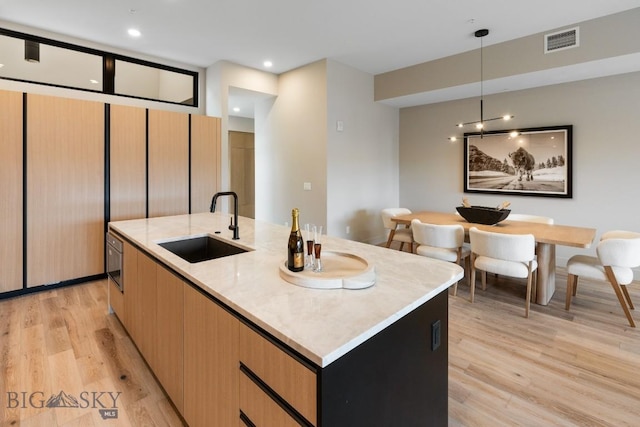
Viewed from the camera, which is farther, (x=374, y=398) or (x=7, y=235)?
(x=7, y=235)

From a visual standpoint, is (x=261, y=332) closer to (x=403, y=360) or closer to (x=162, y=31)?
(x=403, y=360)

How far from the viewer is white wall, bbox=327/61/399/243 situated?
5070 mm

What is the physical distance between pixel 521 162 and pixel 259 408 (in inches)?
208

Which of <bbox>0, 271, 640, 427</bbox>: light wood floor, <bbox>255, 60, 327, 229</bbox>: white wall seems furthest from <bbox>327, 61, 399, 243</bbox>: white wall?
<bbox>0, 271, 640, 427</bbox>: light wood floor

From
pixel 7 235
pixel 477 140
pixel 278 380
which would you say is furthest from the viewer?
pixel 477 140

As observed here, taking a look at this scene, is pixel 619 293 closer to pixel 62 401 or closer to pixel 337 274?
pixel 337 274

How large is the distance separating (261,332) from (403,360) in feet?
1.79

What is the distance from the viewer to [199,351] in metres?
1.44

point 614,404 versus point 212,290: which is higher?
point 212,290

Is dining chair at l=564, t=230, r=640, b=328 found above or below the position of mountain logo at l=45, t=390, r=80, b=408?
above

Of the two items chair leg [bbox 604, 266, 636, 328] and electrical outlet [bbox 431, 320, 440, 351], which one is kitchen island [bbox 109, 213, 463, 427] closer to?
electrical outlet [bbox 431, 320, 440, 351]

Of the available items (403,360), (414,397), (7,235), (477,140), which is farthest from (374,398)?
(477,140)

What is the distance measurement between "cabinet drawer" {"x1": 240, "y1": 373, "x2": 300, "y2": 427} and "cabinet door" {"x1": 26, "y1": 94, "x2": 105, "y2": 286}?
148 inches

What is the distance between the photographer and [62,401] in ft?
6.33
